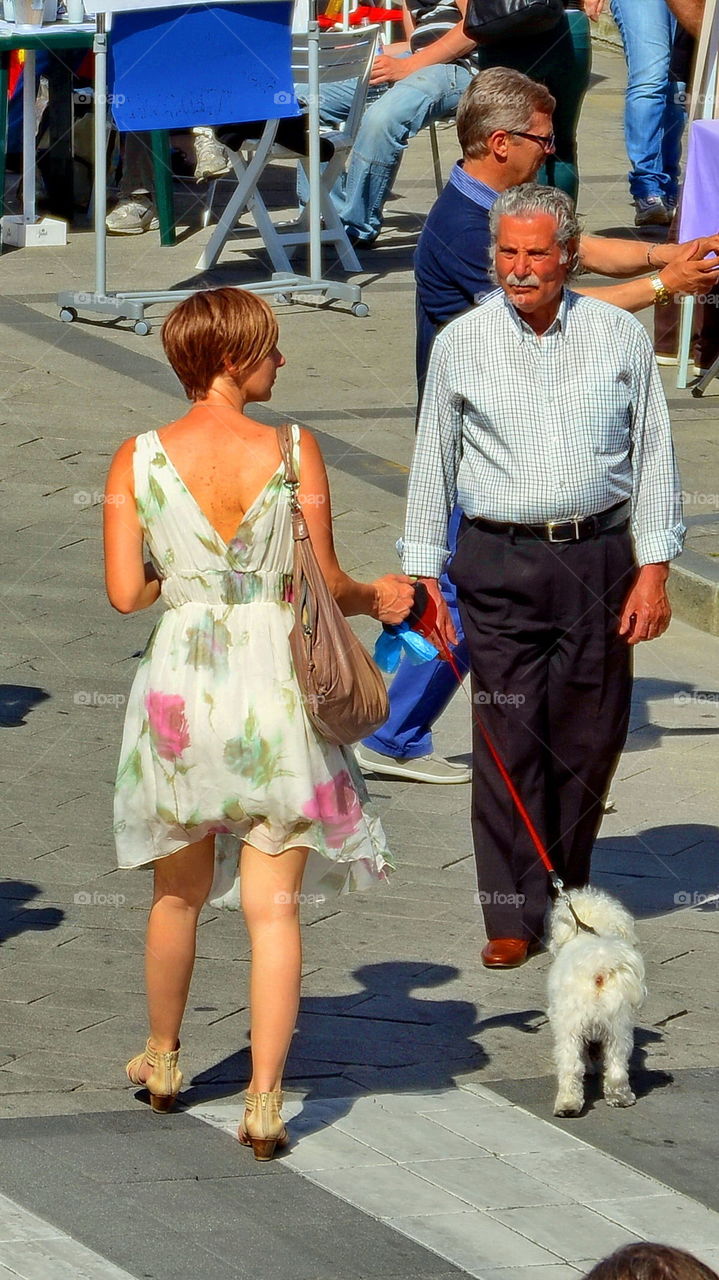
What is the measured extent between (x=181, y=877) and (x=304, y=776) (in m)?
0.35

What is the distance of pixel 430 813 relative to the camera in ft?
20.1

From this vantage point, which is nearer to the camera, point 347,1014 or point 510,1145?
point 510,1145

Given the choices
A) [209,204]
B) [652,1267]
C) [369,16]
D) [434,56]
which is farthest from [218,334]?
[369,16]

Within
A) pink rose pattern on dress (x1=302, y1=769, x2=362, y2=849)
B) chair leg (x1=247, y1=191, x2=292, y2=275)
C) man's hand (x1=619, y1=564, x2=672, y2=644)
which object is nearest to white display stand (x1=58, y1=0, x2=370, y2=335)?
chair leg (x1=247, y1=191, x2=292, y2=275)

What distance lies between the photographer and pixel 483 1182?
3.88 metres

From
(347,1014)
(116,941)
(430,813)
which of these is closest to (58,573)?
(430,813)

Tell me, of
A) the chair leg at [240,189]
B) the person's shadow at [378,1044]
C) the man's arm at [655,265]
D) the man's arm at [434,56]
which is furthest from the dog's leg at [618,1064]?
the man's arm at [434,56]

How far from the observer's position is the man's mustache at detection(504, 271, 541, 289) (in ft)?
15.1

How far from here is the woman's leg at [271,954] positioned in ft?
12.7

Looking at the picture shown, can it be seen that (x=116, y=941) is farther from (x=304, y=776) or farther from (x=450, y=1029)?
(x=304, y=776)

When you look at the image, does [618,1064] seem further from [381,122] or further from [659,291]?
[381,122]

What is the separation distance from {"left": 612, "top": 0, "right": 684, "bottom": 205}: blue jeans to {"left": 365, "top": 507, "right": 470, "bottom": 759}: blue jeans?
6947 millimetres

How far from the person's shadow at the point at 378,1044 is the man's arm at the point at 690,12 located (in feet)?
21.3

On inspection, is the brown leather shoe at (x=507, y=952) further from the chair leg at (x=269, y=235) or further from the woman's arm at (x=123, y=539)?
the chair leg at (x=269, y=235)
